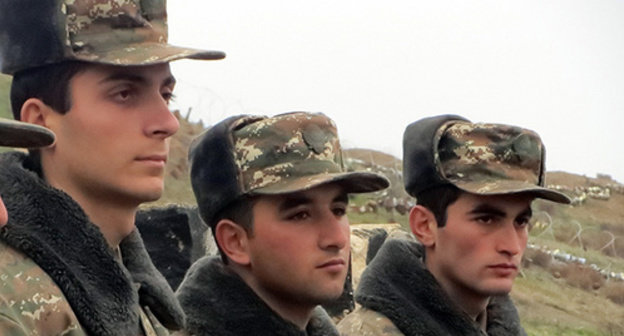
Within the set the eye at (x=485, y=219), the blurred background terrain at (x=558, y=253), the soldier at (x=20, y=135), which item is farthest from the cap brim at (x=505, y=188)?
the soldier at (x=20, y=135)

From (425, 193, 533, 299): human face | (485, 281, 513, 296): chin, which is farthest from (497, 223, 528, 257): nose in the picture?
(485, 281, 513, 296): chin

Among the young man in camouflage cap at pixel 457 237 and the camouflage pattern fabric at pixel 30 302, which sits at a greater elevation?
the camouflage pattern fabric at pixel 30 302

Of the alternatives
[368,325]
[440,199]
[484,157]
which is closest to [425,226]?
[440,199]

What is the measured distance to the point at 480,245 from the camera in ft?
20.0

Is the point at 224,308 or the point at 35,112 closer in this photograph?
the point at 35,112

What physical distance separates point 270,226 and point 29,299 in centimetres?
145

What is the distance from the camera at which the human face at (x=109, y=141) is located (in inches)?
162

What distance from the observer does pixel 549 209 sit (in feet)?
98.2

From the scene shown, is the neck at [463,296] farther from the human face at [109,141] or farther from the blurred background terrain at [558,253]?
the blurred background terrain at [558,253]

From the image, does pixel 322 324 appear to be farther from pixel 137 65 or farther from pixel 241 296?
pixel 137 65

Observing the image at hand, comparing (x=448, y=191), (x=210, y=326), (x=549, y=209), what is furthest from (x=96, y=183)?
(x=549, y=209)

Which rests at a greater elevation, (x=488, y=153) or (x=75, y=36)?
(x=75, y=36)

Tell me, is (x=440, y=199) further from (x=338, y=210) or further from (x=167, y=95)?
(x=167, y=95)

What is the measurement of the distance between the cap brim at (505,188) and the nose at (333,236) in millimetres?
1295
